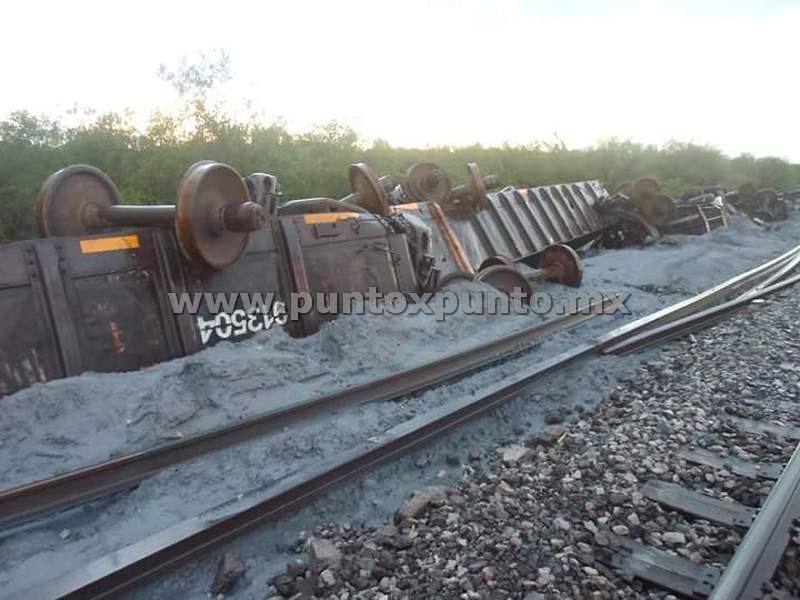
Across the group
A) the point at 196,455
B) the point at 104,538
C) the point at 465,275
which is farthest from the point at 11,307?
the point at 465,275

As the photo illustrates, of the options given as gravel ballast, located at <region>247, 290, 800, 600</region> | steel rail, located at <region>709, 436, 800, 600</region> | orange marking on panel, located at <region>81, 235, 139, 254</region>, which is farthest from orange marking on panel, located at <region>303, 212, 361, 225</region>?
steel rail, located at <region>709, 436, 800, 600</region>

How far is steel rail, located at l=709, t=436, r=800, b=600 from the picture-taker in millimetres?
2248

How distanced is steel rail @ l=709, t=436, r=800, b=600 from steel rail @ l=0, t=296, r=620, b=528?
2722 mm

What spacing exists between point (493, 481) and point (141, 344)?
3155mm

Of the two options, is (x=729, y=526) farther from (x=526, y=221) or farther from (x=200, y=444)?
(x=526, y=221)

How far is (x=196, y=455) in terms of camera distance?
3828 mm

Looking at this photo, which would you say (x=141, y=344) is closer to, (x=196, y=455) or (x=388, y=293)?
(x=196, y=455)

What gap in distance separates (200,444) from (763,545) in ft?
10.00

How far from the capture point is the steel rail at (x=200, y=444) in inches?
129

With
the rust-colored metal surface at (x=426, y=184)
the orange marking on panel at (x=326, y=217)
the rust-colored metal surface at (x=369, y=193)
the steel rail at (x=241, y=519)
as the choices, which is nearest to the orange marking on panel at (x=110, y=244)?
the orange marking on panel at (x=326, y=217)

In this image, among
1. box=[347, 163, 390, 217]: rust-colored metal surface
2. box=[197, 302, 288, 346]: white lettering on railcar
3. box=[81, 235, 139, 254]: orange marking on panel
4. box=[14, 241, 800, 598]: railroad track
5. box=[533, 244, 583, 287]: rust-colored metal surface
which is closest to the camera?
box=[14, 241, 800, 598]: railroad track

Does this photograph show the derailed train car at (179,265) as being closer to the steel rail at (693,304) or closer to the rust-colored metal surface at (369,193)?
the rust-colored metal surface at (369,193)

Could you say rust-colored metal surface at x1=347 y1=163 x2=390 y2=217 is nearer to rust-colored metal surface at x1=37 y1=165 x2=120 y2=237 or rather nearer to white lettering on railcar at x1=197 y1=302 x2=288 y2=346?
white lettering on railcar at x1=197 y1=302 x2=288 y2=346

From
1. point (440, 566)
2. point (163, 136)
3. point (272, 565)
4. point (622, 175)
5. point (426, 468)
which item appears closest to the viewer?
point (440, 566)
